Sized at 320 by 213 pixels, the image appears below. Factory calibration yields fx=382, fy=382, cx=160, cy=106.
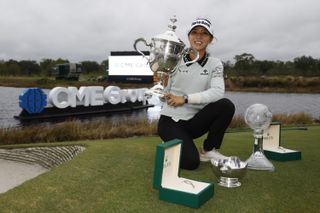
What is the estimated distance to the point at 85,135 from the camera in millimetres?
7297

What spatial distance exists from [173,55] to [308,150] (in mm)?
2151

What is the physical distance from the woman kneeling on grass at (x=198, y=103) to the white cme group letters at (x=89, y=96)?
10.9m

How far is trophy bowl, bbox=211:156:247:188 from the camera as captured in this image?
2.69 meters

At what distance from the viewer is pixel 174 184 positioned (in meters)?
2.53

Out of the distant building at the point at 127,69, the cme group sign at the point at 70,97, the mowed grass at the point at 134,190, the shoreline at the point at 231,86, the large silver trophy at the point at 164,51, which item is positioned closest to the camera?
the mowed grass at the point at 134,190

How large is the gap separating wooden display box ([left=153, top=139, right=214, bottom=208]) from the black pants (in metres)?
0.47

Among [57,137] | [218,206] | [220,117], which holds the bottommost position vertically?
[57,137]

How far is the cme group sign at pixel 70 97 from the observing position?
42.8ft

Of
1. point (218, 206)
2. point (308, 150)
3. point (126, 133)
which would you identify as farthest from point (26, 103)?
point (218, 206)

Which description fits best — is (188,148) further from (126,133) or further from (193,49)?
(126,133)

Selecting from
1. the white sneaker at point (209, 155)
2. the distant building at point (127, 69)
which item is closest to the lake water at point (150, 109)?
the white sneaker at point (209, 155)

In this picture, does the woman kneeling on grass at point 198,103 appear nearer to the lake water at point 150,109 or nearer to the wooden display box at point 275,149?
the wooden display box at point 275,149

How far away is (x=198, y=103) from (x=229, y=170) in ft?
2.18

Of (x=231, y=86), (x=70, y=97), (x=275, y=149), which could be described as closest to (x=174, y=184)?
(x=275, y=149)
